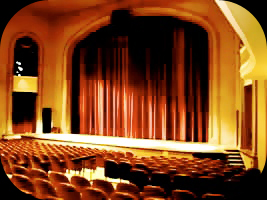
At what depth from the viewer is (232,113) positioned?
9.03 metres

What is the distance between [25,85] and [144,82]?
18.5 feet

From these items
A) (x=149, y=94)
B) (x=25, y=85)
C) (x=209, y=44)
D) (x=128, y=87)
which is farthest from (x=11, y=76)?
(x=209, y=44)

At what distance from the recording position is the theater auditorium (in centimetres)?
666

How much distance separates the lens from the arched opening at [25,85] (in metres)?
13.0

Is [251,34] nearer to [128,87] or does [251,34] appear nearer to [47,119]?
[128,87]

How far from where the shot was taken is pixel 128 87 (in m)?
12.2

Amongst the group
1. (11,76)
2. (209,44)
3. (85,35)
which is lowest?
(11,76)

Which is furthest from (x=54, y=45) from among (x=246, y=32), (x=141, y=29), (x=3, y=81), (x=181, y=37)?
(x=246, y=32)

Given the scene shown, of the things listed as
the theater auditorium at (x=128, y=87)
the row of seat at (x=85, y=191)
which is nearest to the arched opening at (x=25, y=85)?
the theater auditorium at (x=128, y=87)

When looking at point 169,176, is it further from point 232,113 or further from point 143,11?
point 143,11

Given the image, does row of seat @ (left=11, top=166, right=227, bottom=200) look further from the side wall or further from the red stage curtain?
the red stage curtain

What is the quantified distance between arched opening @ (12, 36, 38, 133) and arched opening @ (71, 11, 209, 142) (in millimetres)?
1927

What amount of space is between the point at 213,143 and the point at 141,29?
548 centimetres

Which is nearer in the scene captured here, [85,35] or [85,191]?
[85,191]
